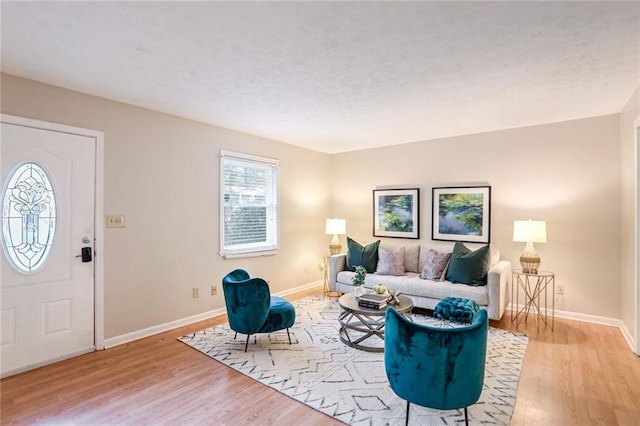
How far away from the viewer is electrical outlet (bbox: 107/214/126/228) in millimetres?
3402

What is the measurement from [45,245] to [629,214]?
5722 millimetres

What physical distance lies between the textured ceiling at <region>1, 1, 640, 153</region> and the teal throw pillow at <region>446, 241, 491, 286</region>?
170cm

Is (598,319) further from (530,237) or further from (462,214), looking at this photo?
(462,214)

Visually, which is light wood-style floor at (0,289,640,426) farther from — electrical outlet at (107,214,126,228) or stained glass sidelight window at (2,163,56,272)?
electrical outlet at (107,214,126,228)

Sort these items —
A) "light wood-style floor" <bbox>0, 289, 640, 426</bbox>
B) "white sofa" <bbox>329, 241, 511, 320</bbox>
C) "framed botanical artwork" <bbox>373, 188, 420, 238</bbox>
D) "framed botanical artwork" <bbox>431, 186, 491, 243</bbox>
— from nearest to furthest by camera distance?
1. "light wood-style floor" <bbox>0, 289, 640, 426</bbox>
2. "white sofa" <bbox>329, 241, 511, 320</bbox>
3. "framed botanical artwork" <bbox>431, 186, 491, 243</bbox>
4. "framed botanical artwork" <bbox>373, 188, 420, 238</bbox>

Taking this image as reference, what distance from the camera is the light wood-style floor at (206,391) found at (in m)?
2.21

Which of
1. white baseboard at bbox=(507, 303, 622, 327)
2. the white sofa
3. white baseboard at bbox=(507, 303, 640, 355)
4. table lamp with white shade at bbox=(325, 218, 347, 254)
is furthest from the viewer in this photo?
table lamp with white shade at bbox=(325, 218, 347, 254)

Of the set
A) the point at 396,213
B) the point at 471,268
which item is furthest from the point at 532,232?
the point at 396,213

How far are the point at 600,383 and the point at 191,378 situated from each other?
3283 millimetres

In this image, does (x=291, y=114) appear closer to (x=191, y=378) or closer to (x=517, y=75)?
(x=517, y=75)

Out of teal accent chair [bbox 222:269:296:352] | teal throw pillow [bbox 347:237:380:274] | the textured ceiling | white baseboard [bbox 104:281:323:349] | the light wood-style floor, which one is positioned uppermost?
the textured ceiling

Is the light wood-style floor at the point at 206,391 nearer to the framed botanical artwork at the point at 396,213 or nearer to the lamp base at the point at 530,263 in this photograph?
the lamp base at the point at 530,263

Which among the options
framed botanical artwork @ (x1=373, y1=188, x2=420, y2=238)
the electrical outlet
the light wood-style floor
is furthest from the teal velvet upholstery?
the electrical outlet

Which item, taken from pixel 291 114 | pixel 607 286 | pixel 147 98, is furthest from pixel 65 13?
pixel 607 286
